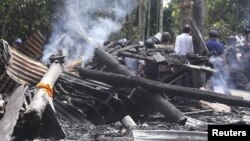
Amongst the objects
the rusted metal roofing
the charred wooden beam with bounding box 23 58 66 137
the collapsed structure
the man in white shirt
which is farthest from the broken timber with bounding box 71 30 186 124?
the man in white shirt

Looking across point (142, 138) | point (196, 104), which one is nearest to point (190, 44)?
point (196, 104)

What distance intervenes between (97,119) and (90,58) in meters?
3.21

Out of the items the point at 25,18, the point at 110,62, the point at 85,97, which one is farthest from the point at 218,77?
the point at 25,18

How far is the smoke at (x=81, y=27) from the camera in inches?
466

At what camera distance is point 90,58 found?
11219 mm

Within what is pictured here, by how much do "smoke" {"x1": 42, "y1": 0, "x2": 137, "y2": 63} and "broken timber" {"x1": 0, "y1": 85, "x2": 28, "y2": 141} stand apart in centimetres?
338

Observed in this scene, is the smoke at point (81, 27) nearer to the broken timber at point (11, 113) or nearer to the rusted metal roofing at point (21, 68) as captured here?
the rusted metal roofing at point (21, 68)

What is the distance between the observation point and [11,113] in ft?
21.7

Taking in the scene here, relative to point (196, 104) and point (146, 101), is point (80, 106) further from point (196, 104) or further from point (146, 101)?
point (196, 104)

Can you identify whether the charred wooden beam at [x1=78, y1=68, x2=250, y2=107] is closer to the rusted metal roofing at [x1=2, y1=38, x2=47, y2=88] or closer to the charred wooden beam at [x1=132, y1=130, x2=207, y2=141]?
the rusted metal roofing at [x1=2, y1=38, x2=47, y2=88]

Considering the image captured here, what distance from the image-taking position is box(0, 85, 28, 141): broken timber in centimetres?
594

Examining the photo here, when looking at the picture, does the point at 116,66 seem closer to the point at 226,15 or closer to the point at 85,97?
the point at 85,97

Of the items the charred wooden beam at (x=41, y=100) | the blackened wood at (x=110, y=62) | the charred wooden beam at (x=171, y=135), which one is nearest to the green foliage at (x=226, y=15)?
the blackened wood at (x=110, y=62)

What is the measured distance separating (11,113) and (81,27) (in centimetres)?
639
